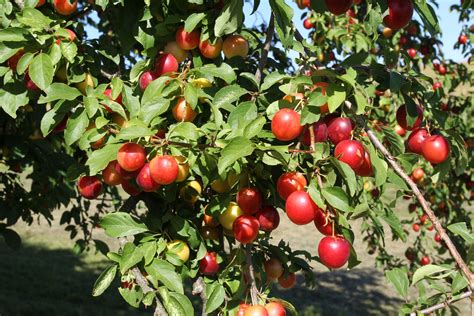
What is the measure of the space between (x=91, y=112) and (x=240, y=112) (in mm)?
378

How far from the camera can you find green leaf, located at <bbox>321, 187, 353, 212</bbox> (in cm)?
113

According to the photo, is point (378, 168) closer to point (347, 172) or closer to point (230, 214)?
point (347, 172)

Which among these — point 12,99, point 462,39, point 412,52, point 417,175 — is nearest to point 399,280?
point 12,99

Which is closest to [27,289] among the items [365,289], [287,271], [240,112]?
[365,289]

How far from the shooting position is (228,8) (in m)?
1.31

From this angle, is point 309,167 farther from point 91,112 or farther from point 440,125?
point 91,112

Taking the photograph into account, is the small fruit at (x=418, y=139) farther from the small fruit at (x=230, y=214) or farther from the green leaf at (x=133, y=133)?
the green leaf at (x=133, y=133)

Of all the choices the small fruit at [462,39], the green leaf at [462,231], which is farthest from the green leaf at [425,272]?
the small fruit at [462,39]

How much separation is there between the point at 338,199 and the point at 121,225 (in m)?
0.60

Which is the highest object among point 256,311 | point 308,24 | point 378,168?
point 308,24

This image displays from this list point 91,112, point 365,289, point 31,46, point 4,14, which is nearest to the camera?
point 91,112

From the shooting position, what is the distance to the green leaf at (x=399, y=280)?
1.35 metres

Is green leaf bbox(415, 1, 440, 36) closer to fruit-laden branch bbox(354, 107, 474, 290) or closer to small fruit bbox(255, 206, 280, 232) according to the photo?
fruit-laden branch bbox(354, 107, 474, 290)

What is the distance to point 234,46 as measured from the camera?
1552mm
